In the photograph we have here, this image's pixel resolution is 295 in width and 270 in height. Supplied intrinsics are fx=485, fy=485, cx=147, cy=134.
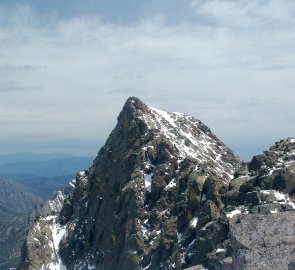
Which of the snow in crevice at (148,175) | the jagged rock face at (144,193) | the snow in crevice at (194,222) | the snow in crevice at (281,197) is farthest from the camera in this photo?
the snow in crevice at (148,175)

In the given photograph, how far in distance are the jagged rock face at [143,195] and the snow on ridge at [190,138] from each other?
0.38m

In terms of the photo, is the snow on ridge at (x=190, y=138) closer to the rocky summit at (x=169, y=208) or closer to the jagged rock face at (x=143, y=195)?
the jagged rock face at (x=143, y=195)

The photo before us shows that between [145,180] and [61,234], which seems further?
[61,234]

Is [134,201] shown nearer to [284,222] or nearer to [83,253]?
[83,253]

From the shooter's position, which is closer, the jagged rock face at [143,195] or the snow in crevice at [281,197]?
the snow in crevice at [281,197]

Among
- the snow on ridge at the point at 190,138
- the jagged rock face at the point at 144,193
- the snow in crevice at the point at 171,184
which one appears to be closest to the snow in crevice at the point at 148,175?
the jagged rock face at the point at 144,193

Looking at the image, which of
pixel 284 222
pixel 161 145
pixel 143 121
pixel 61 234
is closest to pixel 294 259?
pixel 284 222

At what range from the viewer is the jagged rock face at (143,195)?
83.4 m

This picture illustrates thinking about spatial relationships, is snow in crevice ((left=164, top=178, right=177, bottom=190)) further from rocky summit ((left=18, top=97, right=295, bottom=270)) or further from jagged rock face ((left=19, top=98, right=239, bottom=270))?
rocky summit ((left=18, top=97, right=295, bottom=270))

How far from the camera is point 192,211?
8362 centimetres

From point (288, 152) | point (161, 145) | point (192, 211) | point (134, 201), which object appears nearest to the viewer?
point (288, 152)

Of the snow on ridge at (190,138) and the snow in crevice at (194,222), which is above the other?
the snow on ridge at (190,138)

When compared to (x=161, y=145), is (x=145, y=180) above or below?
below

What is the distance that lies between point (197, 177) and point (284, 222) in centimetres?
3978
